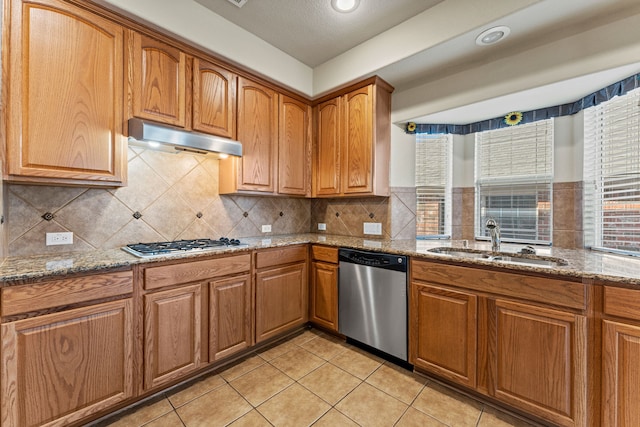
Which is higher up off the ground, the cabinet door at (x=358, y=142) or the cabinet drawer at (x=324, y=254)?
the cabinet door at (x=358, y=142)

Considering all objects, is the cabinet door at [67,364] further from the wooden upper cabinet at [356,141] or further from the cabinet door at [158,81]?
the wooden upper cabinet at [356,141]

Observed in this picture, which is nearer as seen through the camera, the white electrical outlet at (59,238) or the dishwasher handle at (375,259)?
the white electrical outlet at (59,238)

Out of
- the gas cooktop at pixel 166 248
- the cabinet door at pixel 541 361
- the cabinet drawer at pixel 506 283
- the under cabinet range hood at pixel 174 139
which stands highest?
the under cabinet range hood at pixel 174 139

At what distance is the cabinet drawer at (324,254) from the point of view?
2.42 metres

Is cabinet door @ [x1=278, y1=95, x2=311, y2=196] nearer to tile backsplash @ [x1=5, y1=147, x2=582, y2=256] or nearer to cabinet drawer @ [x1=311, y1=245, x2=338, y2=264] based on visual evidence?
tile backsplash @ [x1=5, y1=147, x2=582, y2=256]

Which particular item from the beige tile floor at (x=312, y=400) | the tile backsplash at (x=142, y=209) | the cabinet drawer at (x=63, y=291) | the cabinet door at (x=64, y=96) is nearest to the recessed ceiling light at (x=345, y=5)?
the cabinet door at (x=64, y=96)

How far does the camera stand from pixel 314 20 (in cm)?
211

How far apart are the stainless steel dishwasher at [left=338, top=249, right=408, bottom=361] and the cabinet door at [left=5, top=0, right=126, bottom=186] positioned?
1.83 m

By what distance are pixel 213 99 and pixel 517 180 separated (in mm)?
2714

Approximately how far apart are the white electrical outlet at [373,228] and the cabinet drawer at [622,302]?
5.38ft

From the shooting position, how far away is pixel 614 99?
1817 mm

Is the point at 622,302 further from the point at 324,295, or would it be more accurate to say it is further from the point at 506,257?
the point at 324,295

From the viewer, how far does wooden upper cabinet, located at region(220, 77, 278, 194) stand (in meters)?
2.38

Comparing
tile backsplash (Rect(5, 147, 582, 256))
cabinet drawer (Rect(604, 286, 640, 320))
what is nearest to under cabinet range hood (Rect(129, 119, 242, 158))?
tile backsplash (Rect(5, 147, 582, 256))
